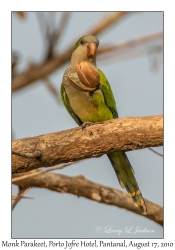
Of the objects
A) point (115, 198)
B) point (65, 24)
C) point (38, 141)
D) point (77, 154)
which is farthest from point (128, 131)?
point (115, 198)

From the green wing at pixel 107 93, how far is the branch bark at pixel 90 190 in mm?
841

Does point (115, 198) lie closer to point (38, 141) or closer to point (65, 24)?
point (38, 141)

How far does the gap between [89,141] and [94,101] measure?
625mm

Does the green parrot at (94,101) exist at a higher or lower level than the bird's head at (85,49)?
lower

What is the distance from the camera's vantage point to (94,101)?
3.75 m

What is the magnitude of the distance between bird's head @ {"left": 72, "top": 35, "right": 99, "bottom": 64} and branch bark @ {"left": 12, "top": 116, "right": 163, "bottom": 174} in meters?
0.86

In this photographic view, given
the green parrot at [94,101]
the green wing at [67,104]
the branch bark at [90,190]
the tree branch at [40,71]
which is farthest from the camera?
the branch bark at [90,190]

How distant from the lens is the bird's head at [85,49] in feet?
12.5

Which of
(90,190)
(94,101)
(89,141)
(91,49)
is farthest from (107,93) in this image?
(90,190)

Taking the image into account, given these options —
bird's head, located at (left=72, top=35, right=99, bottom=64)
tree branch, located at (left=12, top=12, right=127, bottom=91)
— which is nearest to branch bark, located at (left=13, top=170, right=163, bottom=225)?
bird's head, located at (left=72, top=35, right=99, bottom=64)

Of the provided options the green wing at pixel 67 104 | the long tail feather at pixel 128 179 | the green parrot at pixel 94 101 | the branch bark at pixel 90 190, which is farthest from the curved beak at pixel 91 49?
the branch bark at pixel 90 190

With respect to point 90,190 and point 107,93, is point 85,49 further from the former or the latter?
point 90,190

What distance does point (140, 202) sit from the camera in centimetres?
388

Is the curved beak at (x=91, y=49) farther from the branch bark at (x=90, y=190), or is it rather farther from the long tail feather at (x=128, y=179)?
the branch bark at (x=90, y=190)
